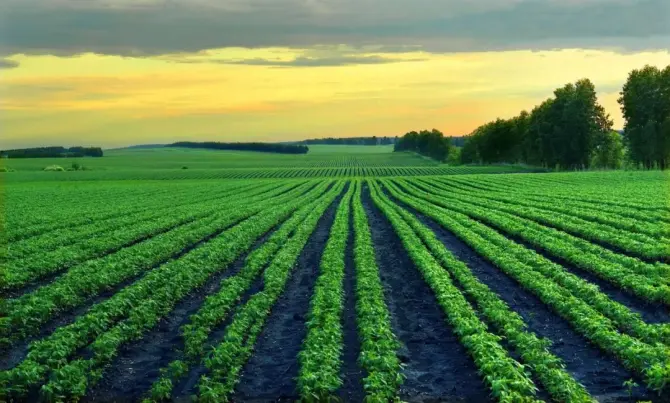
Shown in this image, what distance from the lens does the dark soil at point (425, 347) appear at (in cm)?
1126

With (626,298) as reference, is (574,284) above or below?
above

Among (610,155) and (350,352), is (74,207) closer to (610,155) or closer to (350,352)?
(350,352)

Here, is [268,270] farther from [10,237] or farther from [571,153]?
[571,153]

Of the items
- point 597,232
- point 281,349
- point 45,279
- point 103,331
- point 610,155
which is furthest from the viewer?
point 610,155

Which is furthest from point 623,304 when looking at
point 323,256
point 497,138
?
point 497,138

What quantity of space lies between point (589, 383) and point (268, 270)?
11.3 meters

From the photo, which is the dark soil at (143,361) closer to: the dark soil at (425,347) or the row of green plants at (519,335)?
the dark soil at (425,347)

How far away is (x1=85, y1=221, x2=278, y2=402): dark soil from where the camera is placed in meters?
11.3

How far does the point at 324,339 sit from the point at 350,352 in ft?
2.04

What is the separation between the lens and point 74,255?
885 inches

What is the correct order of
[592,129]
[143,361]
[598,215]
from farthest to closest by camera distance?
[592,129] → [598,215] → [143,361]

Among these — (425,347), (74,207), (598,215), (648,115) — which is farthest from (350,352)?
(648,115)

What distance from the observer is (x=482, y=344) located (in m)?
12.4

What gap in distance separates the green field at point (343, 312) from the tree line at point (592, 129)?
5721cm
